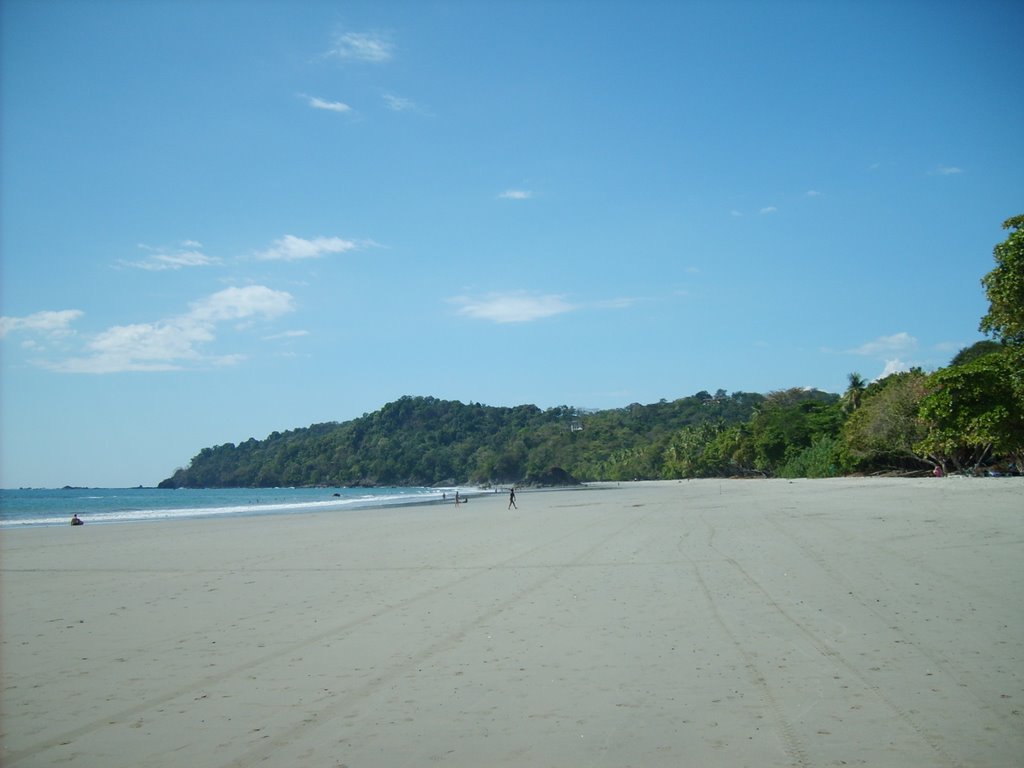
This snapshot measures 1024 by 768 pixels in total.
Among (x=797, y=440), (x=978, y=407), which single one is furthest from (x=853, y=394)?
(x=978, y=407)

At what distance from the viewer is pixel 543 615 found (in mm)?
9258

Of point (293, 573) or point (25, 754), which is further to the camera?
point (293, 573)

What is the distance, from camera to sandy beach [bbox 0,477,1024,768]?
510cm

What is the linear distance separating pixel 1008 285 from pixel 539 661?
59.5 ft

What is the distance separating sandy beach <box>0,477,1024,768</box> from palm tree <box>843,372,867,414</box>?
7008 cm

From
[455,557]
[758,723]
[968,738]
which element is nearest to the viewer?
[968,738]

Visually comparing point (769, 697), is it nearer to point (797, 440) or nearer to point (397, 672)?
point (397, 672)

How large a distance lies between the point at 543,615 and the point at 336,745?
4430mm

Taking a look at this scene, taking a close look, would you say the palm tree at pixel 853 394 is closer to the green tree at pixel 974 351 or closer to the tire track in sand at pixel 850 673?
the green tree at pixel 974 351

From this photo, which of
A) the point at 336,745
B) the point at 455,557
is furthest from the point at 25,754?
the point at 455,557

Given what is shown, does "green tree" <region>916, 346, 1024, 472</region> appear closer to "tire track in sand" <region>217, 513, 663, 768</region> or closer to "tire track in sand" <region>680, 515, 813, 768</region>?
"tire track in sand" <region>217, 513, 663, 768</region>

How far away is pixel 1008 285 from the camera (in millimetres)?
18766

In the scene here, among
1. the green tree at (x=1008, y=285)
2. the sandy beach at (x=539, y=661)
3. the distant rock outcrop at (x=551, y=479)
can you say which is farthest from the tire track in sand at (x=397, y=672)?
the distant rock outcrop at (x=551, y=479)

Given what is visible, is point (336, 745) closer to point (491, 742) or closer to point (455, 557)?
point (491, 742)
